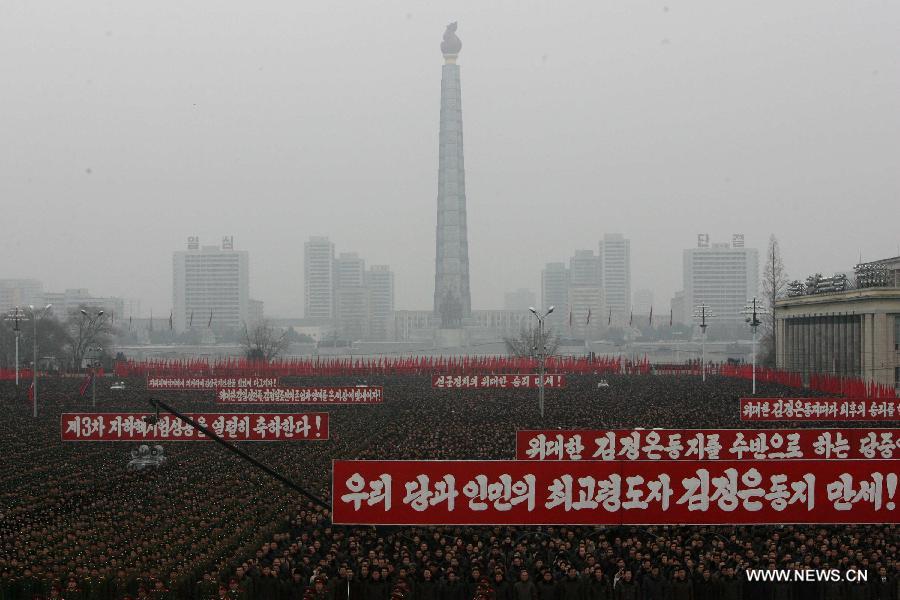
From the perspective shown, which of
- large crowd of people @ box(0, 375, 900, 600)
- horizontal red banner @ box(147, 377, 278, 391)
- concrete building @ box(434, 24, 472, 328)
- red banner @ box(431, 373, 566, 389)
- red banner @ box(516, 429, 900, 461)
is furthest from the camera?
concrete building @ box(434, 24, 472, 328)

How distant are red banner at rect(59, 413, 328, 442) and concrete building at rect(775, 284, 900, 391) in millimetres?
36079

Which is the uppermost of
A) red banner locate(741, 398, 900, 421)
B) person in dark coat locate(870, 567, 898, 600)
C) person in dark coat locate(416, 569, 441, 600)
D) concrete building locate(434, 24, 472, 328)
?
concrete building locate(434, 24, 472, 328)

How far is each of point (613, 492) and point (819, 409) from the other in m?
21.7

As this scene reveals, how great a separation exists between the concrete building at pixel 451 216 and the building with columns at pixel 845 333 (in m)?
77.1

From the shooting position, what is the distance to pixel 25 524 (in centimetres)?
2036

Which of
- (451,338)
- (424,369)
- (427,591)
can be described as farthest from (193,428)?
(451,338)

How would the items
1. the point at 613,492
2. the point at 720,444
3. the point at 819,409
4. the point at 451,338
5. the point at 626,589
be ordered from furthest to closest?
1. the point at 451,338
2. the point at 819,409
3. the point at 720,444
4. the point at 613,492
5. the point at 626,589

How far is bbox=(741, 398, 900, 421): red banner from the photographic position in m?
33.8

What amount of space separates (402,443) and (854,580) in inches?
762

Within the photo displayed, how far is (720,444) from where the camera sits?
2214 cm

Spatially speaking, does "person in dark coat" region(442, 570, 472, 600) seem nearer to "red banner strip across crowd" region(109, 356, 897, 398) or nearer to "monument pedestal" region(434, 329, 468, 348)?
"red banner strip across crowd" region(109, 356, 897, 398)

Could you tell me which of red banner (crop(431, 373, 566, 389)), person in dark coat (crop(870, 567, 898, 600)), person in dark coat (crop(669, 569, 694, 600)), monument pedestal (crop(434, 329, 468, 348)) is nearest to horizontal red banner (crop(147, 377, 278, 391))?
red banner (crop(431, 373, 566, 389))

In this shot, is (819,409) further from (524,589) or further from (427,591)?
(427,591)

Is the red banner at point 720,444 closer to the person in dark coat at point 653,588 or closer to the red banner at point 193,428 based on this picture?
the person in dark coat at point 653,588
